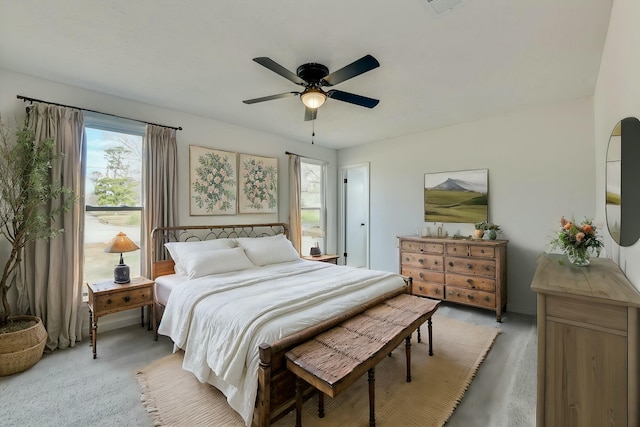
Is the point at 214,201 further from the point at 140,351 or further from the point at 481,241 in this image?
the point at 481,241

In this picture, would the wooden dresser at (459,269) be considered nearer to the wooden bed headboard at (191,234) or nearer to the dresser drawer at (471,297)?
the dresser drawer at (471,297)

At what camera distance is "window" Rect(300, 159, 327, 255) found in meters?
5.56

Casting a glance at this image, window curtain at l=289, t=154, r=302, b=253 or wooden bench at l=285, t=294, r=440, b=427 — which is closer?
wooden bench at l=285, t=294, r=440, b=427

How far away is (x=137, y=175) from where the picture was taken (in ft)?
11.6

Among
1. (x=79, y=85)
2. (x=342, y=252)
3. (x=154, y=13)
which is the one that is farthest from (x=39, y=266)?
(x=342, y=252)

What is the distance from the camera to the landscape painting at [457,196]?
13.7 ft

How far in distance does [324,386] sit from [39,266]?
3127 mm

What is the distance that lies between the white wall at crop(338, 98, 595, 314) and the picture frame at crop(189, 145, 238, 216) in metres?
2.99

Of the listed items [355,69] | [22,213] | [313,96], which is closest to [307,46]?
[313,96]

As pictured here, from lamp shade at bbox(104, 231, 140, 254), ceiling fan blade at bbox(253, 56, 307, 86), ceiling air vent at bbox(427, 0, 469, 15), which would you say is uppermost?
ceiling air vent at bbox(427, 0, 469, 15)

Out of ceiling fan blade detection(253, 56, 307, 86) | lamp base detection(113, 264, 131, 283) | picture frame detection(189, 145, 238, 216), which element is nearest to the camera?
ceiling fan blade detection(253, 56, 307, 86)

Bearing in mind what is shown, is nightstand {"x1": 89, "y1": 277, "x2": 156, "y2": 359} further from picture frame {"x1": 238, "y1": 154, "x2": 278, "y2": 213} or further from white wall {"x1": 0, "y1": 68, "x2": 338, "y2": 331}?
picture frame {"x1": 238, "y1": 154, "x2": 278, "y2": 213}

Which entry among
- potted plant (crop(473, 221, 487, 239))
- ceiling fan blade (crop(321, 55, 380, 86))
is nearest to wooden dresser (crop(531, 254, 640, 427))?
ceiling fan blade (crop(321, 55, 380, 86))

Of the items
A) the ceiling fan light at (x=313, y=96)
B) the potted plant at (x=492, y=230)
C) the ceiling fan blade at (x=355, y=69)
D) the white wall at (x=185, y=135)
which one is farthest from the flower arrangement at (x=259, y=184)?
the potted plant at (x=492, y=230)
